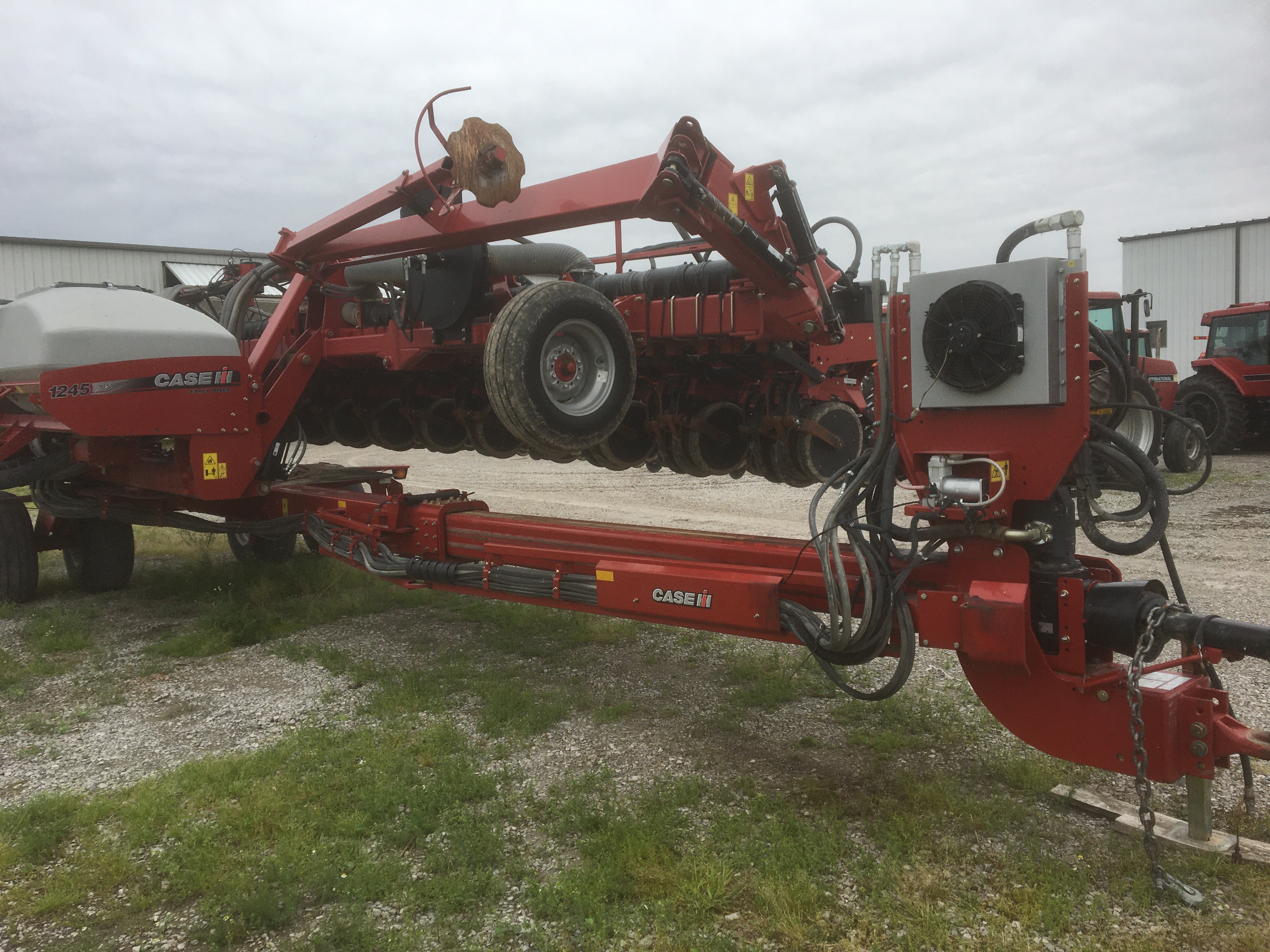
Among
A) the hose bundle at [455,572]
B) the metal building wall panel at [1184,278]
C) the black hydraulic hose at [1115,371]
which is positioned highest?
the metal building wall panel at [1184,278]

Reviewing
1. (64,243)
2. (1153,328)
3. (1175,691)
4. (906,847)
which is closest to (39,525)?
(906,847)

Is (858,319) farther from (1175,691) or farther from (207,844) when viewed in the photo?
(207,844)

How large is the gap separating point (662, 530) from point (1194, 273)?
22075 mm

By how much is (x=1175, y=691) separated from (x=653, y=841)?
5.31 feet

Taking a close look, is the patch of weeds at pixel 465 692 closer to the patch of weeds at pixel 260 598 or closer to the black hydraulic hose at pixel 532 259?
the patch of weeds at pixel 260 598

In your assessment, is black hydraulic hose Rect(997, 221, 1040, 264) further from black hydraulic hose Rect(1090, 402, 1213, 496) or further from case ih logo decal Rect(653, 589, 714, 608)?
case ih logo decal Rect(653, 589, 714, 608)

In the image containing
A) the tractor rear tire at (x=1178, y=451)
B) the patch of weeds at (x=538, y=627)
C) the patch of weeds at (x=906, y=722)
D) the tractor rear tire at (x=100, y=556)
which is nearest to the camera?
the patch of weeds at (x=906, y=722)

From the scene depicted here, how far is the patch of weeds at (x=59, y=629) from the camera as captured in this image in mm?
5484

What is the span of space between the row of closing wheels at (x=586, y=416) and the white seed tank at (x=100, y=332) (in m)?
1.63

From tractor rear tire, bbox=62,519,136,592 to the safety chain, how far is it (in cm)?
663

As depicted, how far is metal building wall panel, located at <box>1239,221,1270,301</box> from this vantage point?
1995 centimetres

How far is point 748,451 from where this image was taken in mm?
5922

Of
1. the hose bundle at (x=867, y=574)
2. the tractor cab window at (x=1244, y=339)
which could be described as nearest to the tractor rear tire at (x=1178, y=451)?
the tractor cab window at (x=1244, y=339)

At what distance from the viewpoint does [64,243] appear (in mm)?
20797
